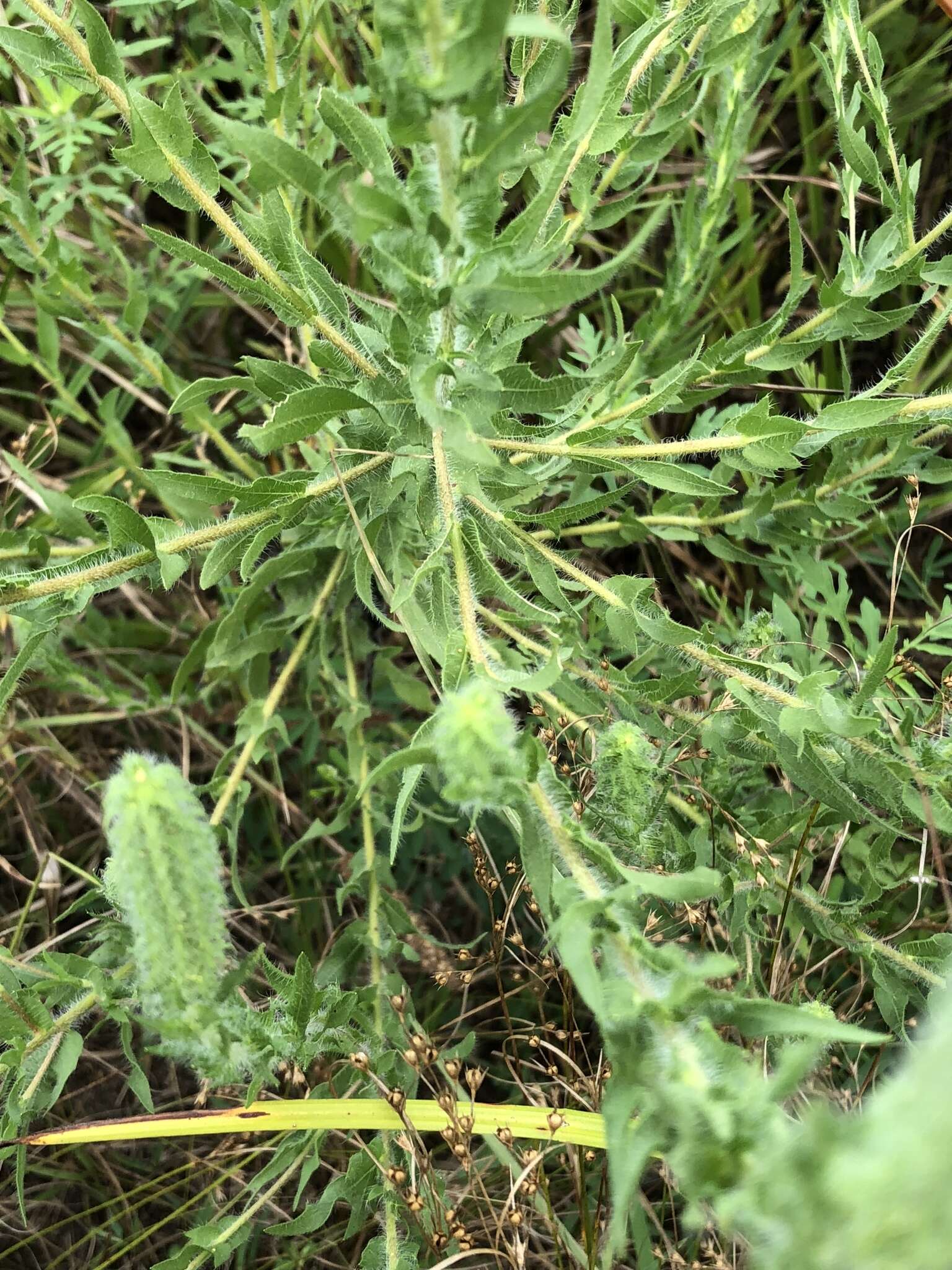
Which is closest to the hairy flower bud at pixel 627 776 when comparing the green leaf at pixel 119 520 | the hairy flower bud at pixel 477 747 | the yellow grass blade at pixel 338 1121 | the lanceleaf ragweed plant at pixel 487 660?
the lanceleaf ragweed plant at pixel 487 660

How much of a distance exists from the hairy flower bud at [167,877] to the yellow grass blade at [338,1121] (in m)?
0.46

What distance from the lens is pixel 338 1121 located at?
176 centimetres

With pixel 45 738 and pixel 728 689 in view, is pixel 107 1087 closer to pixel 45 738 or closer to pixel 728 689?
pixel 45 738

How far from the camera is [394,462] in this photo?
190 centimetres

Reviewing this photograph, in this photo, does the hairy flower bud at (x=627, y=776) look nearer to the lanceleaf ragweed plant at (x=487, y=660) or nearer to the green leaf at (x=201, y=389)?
the lanceleaf ragweed plant at (x=487, y=660)

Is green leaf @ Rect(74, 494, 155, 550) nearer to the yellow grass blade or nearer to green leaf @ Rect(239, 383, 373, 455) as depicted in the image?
→ green leaf @ Rect(239, 383, 373, 455)

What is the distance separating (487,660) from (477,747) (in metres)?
0.40

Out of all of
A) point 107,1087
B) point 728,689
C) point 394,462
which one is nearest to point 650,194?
point 394,462

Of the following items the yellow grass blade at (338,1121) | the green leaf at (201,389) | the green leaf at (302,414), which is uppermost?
the green leaf at (302,414)

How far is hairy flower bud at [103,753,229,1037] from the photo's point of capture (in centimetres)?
124

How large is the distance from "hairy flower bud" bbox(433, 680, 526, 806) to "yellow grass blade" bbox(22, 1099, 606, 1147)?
0.78 metres

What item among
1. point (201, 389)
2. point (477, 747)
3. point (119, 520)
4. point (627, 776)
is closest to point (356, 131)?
point (201, 389)

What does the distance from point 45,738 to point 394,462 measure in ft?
5.26

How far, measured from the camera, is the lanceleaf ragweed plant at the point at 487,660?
125 centimetres
